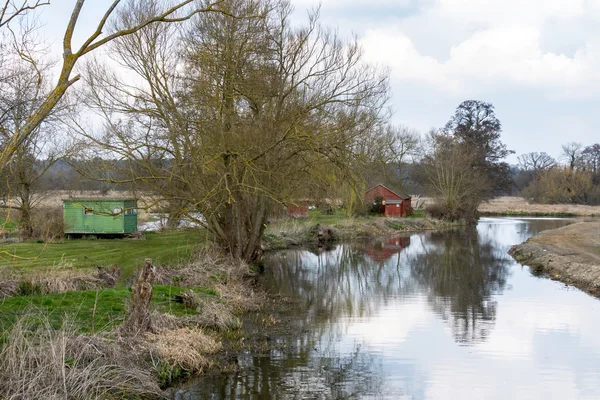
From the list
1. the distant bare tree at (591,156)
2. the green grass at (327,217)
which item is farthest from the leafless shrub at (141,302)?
the distant bare tree at (591,156)

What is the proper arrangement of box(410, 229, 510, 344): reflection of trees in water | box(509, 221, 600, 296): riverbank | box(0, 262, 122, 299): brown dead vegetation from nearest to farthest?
box(0, 262, 122, 299): brown dead vegetation < box(410, 229, 510, 344): reflection of trees in water < box(509, 221, 600, 296): riverbank

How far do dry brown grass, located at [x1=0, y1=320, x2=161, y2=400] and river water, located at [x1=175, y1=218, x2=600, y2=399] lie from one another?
892 millimetres

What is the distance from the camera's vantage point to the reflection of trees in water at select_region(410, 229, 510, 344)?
1454 centimetres

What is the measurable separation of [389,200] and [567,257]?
30.2 metres

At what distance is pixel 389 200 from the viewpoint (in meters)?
54.8

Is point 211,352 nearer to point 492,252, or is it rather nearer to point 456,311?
point 456,311

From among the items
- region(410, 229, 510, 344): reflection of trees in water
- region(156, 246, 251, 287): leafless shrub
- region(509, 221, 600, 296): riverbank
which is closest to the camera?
region(410, 229, 510, 344): reflection of trees in water

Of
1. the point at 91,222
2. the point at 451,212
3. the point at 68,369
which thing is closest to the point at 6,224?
the point at 68,369

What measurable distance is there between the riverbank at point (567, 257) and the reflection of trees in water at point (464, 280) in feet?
4.06

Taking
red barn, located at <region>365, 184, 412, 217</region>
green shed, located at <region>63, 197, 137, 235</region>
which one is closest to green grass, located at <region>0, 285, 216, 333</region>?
green shed, located at <region>63, 197, 137, 235</region>

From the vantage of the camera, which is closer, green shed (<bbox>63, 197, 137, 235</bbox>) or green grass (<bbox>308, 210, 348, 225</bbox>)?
green shed (<bbox>63, 197, 137, 235</bbox>)

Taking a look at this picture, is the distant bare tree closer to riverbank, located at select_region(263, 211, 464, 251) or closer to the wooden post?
riverbank, located at select_region(263, 211, 464, 251)

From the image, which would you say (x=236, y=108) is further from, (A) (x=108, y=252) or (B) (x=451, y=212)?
(B) (x=451, y=212)

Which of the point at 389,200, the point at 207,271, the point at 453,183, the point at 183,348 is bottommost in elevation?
the point at 183,348
